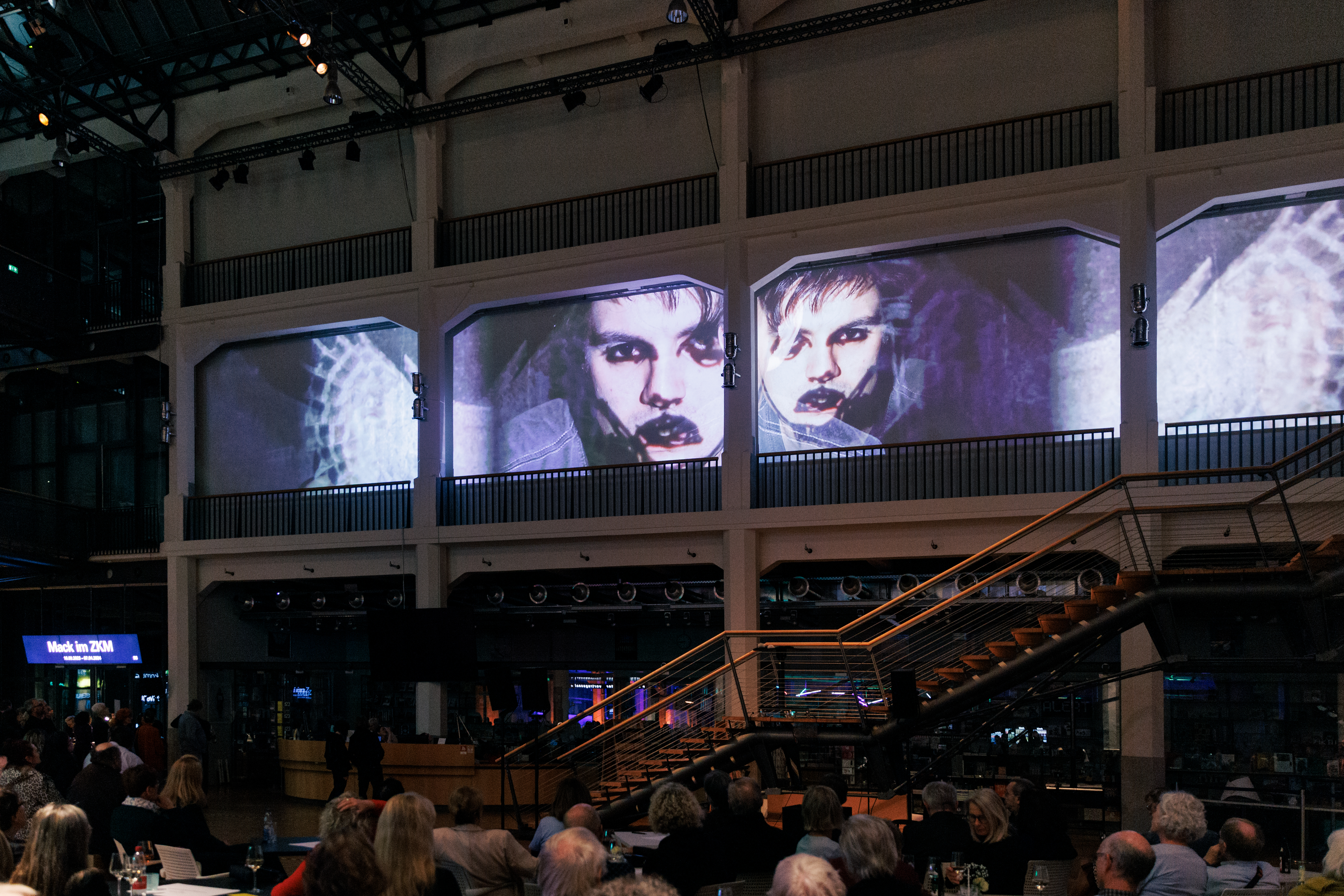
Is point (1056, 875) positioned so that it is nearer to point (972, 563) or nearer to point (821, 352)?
point (972, 563)

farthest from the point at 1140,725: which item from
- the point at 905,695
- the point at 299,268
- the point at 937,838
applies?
the point at 299,268

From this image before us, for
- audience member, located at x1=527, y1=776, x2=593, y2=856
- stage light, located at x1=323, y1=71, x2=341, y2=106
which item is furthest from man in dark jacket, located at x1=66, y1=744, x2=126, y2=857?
stage light, located at x1=323, y1=71, x2=341, y2=106

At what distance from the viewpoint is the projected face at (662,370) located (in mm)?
16750

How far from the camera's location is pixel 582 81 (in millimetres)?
16297

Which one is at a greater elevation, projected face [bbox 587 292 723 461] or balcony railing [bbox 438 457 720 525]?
projected face [bbox 587 292 723 461]

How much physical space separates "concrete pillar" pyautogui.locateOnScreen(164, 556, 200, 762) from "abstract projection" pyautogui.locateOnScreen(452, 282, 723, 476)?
4.66 m

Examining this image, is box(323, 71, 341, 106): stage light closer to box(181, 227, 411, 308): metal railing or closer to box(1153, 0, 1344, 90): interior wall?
box(181, 227, 411, 308): metal railing

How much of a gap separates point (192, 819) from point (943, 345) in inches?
437

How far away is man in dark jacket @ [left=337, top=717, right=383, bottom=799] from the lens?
14.7 meters

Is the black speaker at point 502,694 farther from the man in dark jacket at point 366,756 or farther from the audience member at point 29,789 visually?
the audience member at point 29,789

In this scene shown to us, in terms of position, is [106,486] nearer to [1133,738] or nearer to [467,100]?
[467,100]

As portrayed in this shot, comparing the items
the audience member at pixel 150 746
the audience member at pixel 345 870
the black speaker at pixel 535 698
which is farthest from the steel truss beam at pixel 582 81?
the audience member at pixel 345 870

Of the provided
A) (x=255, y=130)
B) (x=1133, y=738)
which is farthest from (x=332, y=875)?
(x=255, y=130)

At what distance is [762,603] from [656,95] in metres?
7.27
